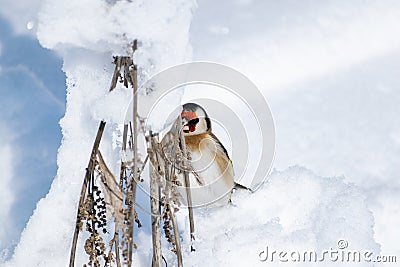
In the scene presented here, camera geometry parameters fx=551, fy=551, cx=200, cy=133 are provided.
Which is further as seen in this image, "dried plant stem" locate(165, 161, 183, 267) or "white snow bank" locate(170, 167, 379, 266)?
"white snow bank" locate(170, 167, 379, 266)

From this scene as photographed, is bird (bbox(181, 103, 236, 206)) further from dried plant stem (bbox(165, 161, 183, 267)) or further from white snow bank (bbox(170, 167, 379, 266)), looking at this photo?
dried plant stem (bbox(165, 161, 183, 267))

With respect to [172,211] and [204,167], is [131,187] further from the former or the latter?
[204,167]

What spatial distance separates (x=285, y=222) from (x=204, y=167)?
18 centimetres

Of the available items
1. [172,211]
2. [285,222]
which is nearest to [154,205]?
[172,211]

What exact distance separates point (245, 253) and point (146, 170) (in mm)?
178

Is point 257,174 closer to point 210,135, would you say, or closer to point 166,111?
point 210,135

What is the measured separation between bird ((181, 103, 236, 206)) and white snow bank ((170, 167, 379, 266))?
22mm

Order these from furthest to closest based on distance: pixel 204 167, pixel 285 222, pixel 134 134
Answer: pixel 204 167 → pixel 285 222 → pixel 134 134

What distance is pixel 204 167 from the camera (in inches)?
36.9

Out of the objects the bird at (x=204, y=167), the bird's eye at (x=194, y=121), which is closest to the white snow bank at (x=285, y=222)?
the bird at (x=204, y=167)

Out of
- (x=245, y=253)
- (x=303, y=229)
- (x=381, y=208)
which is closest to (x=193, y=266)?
(x=245, y=253)

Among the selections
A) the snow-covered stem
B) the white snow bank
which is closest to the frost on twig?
the snow-covered stem

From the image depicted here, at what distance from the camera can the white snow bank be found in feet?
2.42

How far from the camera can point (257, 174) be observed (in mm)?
940
